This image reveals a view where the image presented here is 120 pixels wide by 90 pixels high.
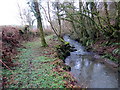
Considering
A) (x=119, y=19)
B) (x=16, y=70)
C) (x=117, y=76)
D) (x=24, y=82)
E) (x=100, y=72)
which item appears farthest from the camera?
(x=119, y=19)

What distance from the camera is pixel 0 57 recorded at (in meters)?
5.86

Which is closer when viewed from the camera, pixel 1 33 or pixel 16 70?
pixel 16 70

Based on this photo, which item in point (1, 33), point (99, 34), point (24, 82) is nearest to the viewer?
point (24, 82)

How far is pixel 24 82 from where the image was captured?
14.9 feet

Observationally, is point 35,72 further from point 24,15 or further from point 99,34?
point 24,15

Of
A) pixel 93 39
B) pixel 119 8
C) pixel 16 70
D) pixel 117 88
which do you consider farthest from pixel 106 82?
pixel 93 39

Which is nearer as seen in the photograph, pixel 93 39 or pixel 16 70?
pixel 16 70

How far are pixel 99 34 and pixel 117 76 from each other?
29.6 ft

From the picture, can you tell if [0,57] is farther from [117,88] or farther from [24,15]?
[24,15]

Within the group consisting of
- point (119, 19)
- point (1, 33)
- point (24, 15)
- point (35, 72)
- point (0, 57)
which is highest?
point (24, 15)

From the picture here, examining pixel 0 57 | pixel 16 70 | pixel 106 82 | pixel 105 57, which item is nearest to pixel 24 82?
pixel 16 70

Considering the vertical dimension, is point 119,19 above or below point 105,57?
above

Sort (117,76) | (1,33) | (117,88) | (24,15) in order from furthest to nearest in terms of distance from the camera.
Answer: (24,15) < (1,33) < (117,76) < (117,88)

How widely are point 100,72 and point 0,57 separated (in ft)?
24.4
